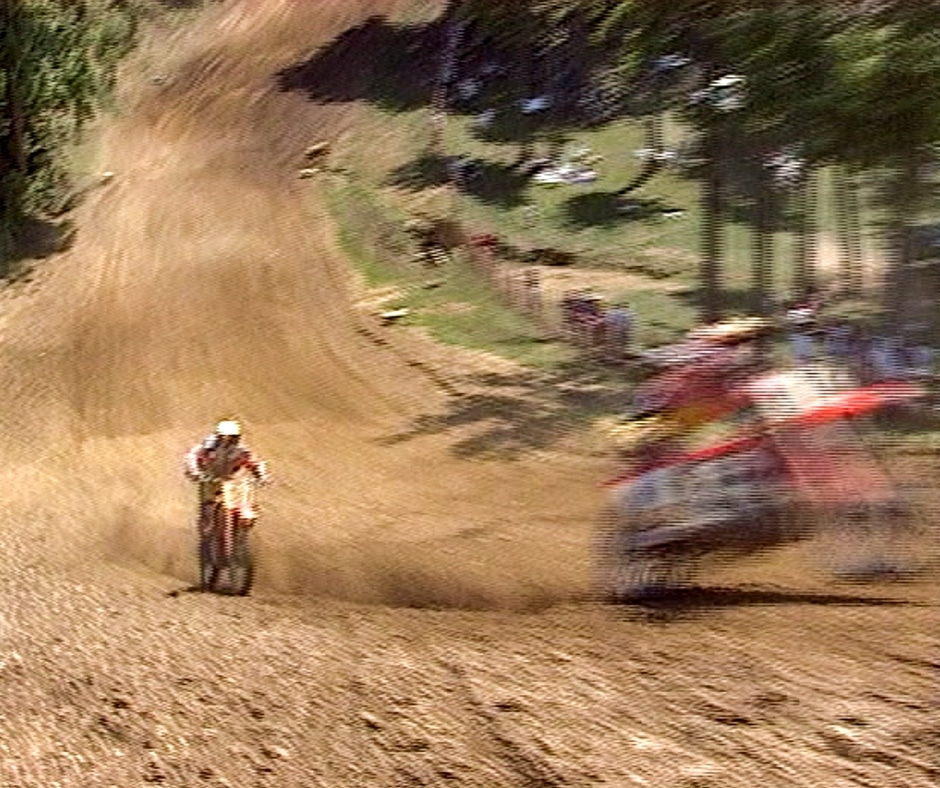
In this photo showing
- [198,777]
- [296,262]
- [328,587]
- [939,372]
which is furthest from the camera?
[296,262]

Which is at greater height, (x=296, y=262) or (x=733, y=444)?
(x=296, y=262)

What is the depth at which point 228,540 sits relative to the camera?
6.54 metres

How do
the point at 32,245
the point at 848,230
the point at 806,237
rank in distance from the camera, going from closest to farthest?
the point at 848,230 → the point at 806,237 → the point at 32,245

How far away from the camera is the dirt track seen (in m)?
4.45

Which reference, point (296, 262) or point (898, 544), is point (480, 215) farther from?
point (898, 544)

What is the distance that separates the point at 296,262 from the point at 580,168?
2.31m

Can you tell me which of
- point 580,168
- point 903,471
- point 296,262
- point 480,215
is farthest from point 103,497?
point 903,471

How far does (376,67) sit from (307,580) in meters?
4.08

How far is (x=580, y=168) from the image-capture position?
23.3ft

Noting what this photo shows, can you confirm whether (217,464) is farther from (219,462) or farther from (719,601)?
(719,601)

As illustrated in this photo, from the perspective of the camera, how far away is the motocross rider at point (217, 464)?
21.5ft

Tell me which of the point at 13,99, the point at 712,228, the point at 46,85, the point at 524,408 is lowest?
the point at 524,408

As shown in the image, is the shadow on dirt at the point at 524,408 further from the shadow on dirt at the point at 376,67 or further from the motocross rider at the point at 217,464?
the shadow on dirt at the point at 376,67

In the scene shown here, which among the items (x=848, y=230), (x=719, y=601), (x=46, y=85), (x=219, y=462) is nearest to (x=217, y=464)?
(x=219, y=462)
